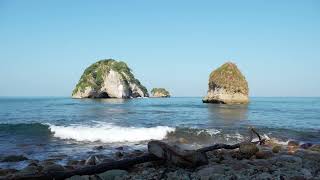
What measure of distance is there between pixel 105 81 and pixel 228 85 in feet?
178

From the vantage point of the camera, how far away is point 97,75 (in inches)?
4906

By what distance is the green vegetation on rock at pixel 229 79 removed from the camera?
261 feet

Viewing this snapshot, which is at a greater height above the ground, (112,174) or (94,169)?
(94,169)

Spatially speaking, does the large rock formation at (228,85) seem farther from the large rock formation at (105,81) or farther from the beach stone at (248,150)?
the beach stone at (248,150)

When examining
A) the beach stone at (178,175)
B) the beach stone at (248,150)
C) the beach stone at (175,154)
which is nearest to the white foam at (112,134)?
the beach stone at (248,150)

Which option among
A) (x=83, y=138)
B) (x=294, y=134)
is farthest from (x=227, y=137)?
(x=83, y=138)

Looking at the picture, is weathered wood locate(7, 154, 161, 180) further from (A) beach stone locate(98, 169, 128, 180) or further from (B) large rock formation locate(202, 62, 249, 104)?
(B) large rock formation locate(202, 62, 249, 104)

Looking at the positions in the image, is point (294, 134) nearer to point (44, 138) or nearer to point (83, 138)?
point (83, 138)

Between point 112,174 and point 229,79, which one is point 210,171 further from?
point 229,79

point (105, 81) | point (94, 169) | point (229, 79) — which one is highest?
point (105, 81)

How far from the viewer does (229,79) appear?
262 feet

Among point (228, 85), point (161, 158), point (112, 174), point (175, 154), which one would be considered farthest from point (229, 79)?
point (112, 174)

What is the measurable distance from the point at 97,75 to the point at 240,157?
115 meters

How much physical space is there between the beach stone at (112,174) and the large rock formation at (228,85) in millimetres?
70711
